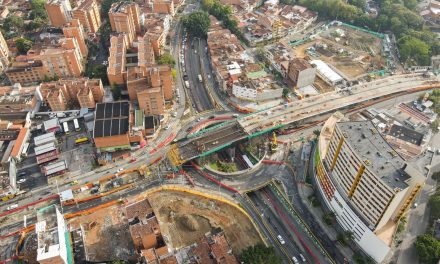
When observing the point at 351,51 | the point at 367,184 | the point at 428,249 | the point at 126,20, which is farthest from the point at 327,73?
the point at 126,20

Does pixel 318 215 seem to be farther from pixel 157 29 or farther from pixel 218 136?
pixel 157 29

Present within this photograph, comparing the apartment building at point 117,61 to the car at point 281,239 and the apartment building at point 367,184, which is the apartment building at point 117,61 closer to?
the car at point 281,239

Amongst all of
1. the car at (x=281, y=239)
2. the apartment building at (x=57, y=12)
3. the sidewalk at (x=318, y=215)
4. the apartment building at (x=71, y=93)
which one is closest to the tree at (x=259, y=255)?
the car at (x=281, y=239)

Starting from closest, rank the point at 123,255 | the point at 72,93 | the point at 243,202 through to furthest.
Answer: the point at 123,255
the point at 243,202
the point at 72,93

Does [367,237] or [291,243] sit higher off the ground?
[367,237]

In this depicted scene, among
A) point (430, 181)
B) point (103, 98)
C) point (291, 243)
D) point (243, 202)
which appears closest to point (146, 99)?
point (103, 98)

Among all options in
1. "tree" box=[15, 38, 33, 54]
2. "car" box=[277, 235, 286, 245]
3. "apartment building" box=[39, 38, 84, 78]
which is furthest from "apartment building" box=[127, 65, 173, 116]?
"car" box=[277, 235, 286, 245]

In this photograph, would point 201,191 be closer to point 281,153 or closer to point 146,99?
point 281,153

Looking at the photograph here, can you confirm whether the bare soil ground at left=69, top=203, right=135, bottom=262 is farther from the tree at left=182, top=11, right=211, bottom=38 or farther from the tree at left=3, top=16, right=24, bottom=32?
the tree at left=3, top=16, right=24, bottom=32
